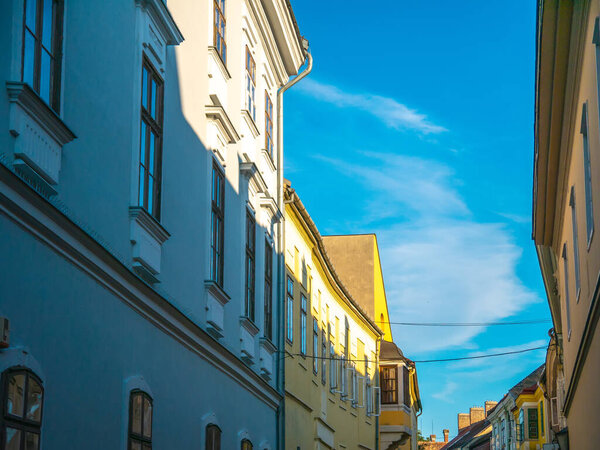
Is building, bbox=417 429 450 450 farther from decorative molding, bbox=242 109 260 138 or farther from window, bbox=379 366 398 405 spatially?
decorative molding, bbox=242 109 260 138

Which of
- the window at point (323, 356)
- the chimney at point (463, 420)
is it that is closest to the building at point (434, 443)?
the chimney at point (463, 420)

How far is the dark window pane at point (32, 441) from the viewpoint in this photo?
738 centimetres

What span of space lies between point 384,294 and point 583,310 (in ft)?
113

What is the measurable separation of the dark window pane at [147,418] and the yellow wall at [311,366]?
9.01 meters

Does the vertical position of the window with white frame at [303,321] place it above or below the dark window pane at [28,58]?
above

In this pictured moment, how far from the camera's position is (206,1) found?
46.4ft

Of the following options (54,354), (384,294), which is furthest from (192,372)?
(384,294)

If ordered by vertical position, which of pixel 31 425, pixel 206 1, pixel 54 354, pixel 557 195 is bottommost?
pixel 31 425

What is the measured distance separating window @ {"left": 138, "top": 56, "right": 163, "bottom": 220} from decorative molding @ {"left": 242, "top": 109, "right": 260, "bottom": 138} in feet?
16.8

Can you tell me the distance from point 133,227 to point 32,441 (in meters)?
3.20

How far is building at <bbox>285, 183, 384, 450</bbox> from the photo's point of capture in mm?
21219

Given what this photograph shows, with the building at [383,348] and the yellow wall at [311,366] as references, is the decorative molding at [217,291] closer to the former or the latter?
the yellow wall at [311,366]

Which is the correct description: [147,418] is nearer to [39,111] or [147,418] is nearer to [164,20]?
[39,111]

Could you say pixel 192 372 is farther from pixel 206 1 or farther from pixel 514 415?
pixel 514 415
